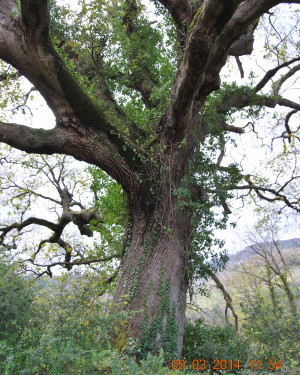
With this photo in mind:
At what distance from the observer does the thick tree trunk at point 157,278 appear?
471 cm

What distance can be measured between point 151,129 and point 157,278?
3.24 metres

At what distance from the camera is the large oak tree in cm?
461

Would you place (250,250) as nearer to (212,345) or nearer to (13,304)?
(212,345)

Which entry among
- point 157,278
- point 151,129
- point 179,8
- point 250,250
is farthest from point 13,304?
point 250,250

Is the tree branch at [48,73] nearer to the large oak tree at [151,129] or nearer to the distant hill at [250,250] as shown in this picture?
the large oak tree at [151,129]

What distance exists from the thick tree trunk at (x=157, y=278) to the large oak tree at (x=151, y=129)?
19mm

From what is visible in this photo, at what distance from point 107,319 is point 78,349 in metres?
0.69

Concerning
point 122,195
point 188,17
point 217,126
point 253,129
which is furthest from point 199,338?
point 188,17

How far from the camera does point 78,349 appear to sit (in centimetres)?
283

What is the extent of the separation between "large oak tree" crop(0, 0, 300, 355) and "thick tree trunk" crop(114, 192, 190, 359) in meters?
0.02

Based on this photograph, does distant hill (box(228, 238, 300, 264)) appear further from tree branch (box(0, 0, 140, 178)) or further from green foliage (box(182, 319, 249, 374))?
tree branch (box(0, 0, 140, 178))

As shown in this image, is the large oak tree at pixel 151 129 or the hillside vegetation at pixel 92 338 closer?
the hillside vegetation at pixel 92 338

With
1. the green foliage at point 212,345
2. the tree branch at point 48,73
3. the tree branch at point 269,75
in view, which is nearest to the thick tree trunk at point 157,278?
the tree branch at point 48,73

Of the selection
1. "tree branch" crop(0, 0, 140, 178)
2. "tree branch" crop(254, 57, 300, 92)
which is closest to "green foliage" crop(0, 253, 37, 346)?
"tree branch" crop(0, 0, 140, 178)
